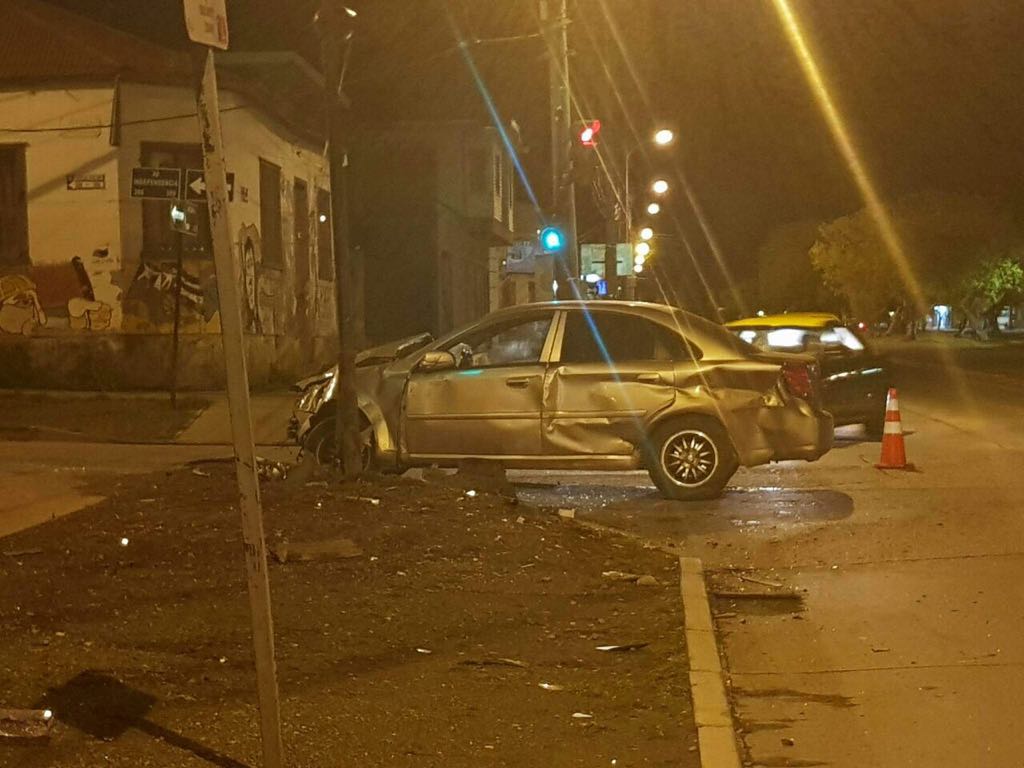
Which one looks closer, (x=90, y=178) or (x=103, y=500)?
(x=103, y=500)

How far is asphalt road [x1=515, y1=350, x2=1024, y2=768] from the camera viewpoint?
519cm

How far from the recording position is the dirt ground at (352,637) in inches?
191

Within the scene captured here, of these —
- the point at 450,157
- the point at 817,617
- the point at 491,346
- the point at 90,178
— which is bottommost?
the point at 817,617

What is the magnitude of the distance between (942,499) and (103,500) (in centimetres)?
684

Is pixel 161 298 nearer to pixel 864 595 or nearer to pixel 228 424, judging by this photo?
pixel 228 424

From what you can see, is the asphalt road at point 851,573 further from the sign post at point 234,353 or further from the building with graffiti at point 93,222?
the building with graffiti at point 93,222

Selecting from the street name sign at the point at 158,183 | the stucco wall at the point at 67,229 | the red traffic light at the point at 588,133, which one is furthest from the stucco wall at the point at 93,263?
the red traffic light at the point at 588,133

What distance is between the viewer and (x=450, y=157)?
37.2 meters

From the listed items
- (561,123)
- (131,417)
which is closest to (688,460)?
(131,417)

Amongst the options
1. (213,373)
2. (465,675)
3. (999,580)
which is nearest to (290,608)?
(465,675)

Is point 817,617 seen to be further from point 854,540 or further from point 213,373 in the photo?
point 213,373

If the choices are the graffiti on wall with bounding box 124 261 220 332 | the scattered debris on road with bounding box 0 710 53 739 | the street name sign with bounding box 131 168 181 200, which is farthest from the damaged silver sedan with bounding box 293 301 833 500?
the graffiti on wall with bounding box 124 261 220 332

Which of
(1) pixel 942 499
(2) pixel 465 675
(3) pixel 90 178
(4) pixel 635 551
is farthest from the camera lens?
(3) pixel 90 178

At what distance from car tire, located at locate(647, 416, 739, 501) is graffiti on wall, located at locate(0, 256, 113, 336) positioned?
469 inches
